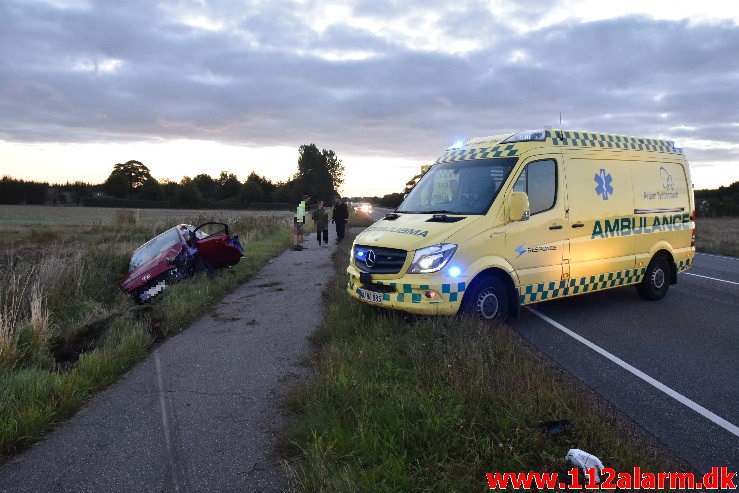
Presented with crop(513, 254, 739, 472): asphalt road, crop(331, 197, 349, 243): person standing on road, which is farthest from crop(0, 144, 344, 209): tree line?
crop(513, 254, 739, 472): asphalt road

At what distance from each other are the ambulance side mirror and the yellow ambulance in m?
0.01

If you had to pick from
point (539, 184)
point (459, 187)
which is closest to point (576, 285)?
point (539, 184)

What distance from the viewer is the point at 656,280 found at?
8031 mm

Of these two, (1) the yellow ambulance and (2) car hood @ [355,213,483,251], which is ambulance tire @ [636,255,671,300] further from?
(2) car hood @ [355,213,483,251]

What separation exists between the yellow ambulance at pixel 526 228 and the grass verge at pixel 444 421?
968 millimetres

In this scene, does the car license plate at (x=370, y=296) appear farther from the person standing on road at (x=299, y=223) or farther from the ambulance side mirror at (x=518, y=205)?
the person standing on road at (x=299, y=223)

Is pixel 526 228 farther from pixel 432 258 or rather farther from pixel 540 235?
pixel 432 258

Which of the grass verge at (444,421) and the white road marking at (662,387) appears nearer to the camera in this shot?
the grass verge at (444,421)

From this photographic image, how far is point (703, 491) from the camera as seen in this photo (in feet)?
9.30

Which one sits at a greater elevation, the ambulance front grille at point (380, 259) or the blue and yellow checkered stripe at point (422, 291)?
the ambulance front grille at point (380, 259)

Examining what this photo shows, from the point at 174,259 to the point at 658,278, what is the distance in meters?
8.23

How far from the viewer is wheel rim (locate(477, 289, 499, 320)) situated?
19.3 ft

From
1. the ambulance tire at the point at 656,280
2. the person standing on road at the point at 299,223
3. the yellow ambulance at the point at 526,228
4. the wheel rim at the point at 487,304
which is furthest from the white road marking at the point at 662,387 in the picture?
the person standing on road at the point at 299,223

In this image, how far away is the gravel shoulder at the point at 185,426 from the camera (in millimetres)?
3064
